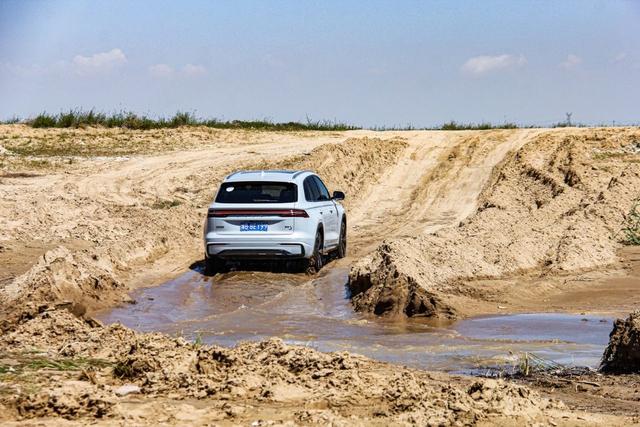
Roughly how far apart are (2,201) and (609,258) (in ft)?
40.5

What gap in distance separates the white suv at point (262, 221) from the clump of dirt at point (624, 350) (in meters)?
7.54

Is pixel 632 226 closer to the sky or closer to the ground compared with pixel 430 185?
closer to the ground

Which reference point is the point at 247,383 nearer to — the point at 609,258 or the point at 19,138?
the point at 609,258

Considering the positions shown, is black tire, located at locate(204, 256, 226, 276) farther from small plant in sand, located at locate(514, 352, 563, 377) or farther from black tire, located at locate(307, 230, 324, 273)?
small plant in sand, located at locate(514, 352, 563, 377)

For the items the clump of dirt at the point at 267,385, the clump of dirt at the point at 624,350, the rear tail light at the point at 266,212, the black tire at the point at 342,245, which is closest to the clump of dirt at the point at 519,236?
the rear tail light at the point at 266,212

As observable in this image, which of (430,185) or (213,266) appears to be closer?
(213,266)

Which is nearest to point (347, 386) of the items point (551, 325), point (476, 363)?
point (476, 363)

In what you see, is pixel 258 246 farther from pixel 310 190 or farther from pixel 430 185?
pixel 430 185

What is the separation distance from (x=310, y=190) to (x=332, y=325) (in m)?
4.94

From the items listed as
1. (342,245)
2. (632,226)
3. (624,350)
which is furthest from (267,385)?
(632,226)

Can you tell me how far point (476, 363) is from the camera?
10156 millimetres

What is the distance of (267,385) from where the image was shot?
7.93 meters

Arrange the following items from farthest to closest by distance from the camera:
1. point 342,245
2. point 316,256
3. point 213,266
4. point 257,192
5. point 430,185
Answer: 1. point 430,185
2. point 342,245
3. point 316,256
4. point 213,266
5. point 257,192

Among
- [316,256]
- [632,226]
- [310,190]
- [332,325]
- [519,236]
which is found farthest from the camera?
[632,226]
